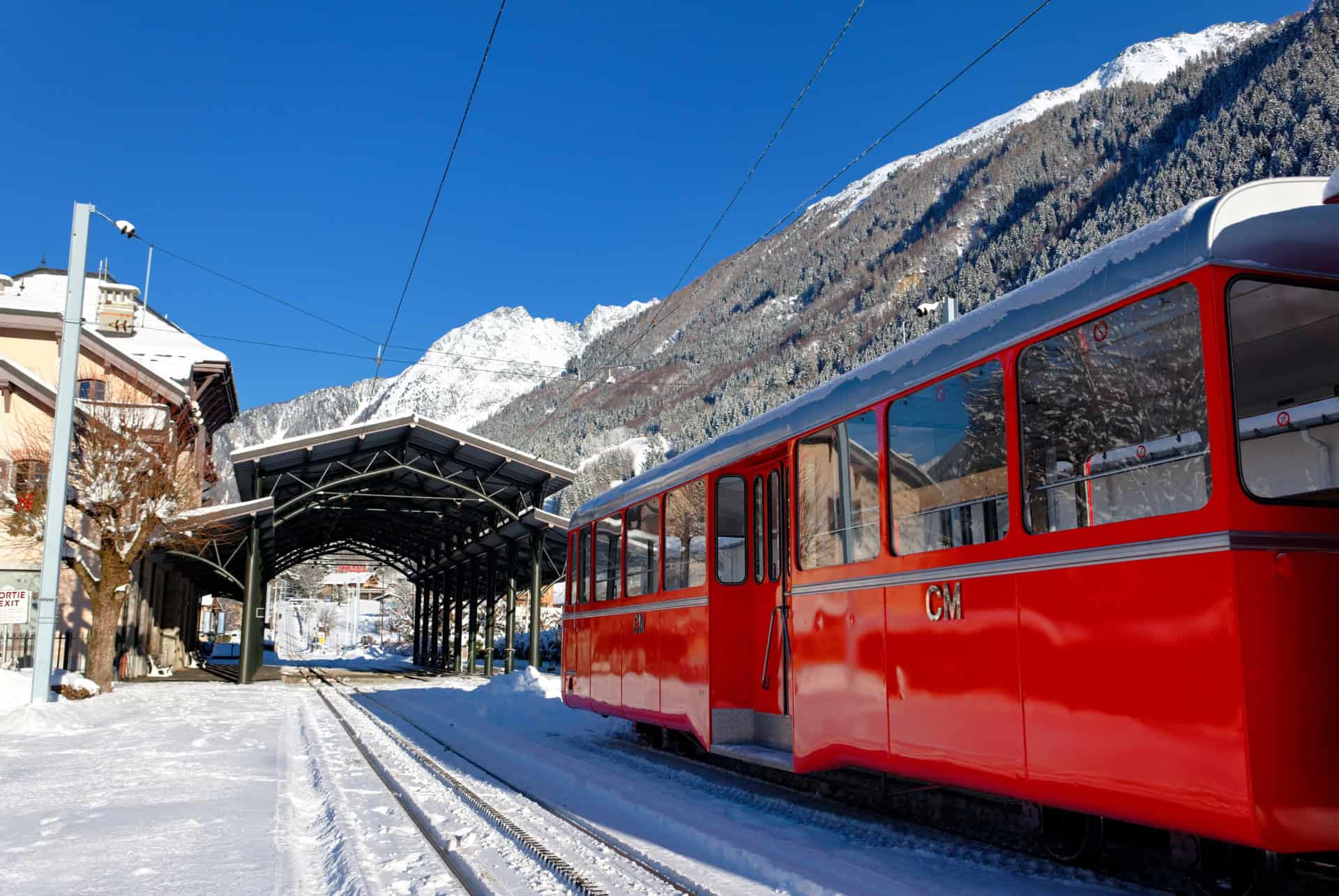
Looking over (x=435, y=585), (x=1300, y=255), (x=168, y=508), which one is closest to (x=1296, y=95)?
(x=435, y=585)

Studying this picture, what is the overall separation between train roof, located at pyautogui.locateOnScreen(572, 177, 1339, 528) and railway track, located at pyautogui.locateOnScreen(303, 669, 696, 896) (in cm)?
325

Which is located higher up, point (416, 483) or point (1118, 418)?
point (416, 483)

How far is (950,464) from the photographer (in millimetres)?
5938

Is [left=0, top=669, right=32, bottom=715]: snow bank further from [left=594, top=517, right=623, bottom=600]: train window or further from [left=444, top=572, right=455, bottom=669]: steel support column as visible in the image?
[left=444, top=572, right=455, bottom=669]: steel support column

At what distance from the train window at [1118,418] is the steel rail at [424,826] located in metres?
3.65

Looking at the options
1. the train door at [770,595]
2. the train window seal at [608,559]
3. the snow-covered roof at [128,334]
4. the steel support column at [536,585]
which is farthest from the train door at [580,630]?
the snow-covered roof at [128,334]

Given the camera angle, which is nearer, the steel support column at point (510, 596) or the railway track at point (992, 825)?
the railway track at point (992, 825)

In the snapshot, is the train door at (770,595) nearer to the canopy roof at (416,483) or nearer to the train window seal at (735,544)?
the train window seal at (735,544)

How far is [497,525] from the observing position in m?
32.4

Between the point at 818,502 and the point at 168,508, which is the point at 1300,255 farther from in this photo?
the point at 168,508

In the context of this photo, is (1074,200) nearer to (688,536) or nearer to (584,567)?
(584,567)

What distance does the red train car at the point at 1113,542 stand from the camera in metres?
4.11

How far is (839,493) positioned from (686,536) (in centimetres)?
312

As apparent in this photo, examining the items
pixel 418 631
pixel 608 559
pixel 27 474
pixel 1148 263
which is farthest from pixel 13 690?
pixel 418 631
